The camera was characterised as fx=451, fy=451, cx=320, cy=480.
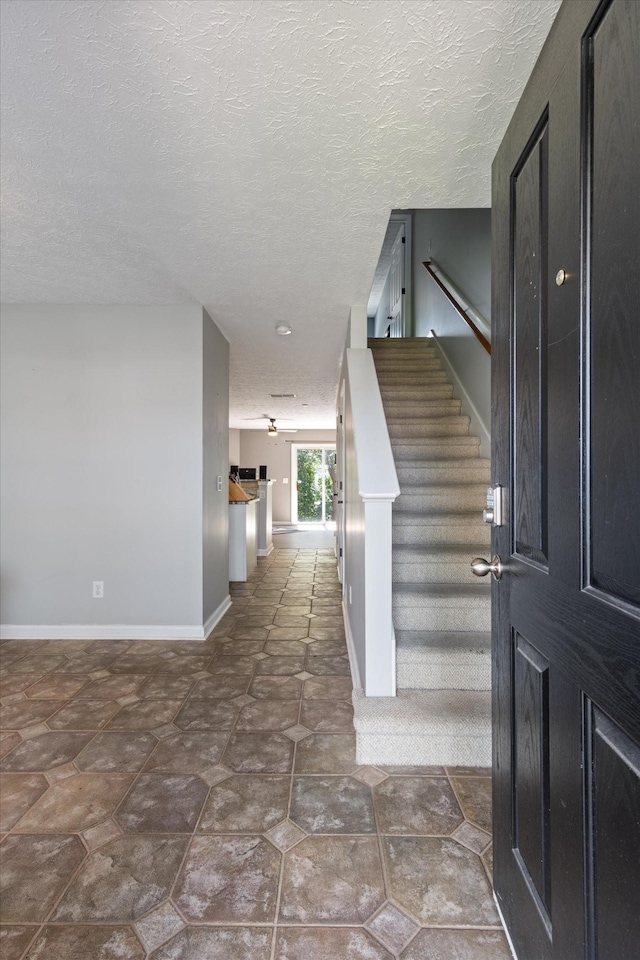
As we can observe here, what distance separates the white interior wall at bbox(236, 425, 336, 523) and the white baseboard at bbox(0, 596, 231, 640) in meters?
8.11

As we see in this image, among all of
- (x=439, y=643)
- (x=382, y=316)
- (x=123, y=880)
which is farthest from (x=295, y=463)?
(x=123, y=880)

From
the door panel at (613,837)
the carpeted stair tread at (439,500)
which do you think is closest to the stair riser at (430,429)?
the carpeted stair tread at (439,500)

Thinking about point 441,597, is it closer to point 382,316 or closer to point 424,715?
point 424,715

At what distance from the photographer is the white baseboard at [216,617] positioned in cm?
331

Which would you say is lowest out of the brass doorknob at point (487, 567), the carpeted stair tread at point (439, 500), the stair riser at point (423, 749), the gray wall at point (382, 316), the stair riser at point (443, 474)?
the stair riser at point (423, 749)

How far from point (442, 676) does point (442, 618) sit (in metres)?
0.31

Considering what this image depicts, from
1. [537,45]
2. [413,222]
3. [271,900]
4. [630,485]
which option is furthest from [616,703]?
[413,222]

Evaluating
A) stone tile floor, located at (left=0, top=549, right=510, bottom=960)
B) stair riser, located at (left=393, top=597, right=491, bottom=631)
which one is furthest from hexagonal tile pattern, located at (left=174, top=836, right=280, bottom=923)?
stair riser, located at (left=393, top=597, right=491, bottom=631)

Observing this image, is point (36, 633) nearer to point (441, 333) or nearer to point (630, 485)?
point (630, 485)

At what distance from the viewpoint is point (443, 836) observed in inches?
57.5

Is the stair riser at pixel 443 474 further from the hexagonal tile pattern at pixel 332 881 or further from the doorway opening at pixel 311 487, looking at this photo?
the doorway opening at pixel 311 487

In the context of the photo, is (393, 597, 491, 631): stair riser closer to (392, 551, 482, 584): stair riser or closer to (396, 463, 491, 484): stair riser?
(392, 551, 482, 584): stair riser

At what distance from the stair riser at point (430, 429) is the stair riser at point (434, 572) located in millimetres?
1266

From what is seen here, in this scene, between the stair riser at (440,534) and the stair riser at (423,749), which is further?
the stair riser at (440,534)
